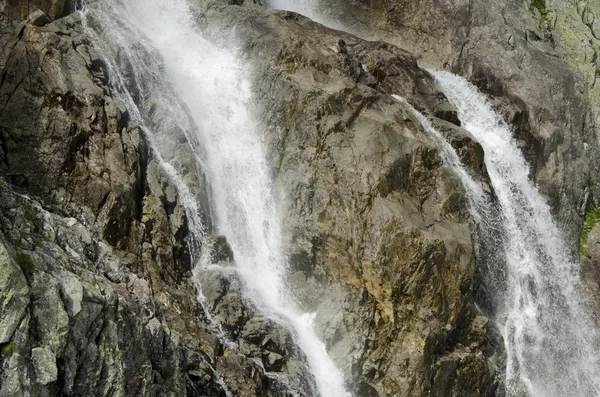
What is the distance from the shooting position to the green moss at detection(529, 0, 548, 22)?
122ft

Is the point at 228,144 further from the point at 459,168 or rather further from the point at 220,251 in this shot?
the point at 459,168

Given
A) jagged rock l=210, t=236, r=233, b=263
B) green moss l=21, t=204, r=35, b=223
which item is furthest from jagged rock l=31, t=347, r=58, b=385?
jagged rock l=210, t=236, r=233, b=263

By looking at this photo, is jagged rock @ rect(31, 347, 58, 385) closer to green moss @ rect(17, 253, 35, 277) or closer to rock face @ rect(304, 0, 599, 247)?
green moss @ rect(17, 253, 35, 277)

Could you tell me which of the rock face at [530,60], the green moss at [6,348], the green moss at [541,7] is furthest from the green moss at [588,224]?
the green moss at [6,348]

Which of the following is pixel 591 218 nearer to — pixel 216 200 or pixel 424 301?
pixel 424 301

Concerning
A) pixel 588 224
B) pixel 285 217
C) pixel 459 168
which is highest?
pixel 588 224

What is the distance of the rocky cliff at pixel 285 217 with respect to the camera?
13.9 metres

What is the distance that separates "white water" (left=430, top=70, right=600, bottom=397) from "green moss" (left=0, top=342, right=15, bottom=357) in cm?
1911

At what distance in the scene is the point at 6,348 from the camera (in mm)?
9766

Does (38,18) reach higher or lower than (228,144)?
lower

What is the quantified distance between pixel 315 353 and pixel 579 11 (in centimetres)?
2930

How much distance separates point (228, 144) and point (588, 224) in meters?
19.4

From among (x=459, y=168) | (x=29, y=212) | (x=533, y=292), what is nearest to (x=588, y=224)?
(x=533, y=292)

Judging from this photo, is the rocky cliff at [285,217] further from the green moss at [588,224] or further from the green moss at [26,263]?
the green moss at [588,224]
